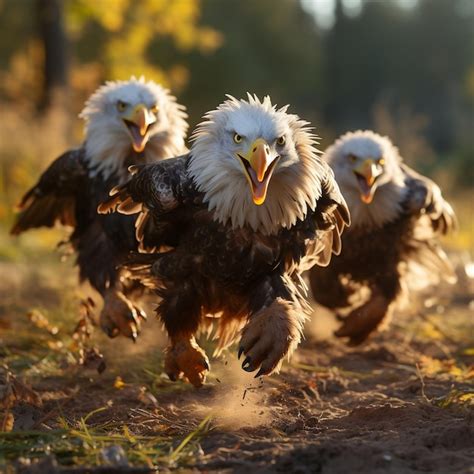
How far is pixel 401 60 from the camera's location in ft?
158

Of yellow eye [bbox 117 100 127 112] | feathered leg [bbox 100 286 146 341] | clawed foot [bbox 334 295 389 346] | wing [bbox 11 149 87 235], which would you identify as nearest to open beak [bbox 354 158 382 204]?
clawed foot [bbox 334 295 389 346]

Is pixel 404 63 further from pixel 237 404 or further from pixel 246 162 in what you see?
pixel 246 162

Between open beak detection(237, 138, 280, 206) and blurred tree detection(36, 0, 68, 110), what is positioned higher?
blurred tree detection(36, 0, 68, 110)

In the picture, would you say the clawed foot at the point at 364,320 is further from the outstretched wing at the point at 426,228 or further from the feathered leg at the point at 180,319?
the feathered leg at the point at 180,319

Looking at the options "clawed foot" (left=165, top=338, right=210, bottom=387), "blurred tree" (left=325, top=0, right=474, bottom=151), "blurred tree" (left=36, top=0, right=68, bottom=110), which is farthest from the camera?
"blurred tree" (left=325, top=0, right=474, bottom=151)

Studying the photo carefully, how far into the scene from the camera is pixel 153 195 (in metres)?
4.97

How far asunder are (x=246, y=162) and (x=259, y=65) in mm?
35759

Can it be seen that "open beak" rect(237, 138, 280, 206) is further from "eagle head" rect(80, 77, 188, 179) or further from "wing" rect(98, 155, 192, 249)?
"eagle head" rect(80, 77, 188, 179)

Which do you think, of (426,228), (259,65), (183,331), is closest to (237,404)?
(183,331)

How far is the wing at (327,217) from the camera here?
521cm

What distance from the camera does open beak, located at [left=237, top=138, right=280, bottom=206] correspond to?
440cm

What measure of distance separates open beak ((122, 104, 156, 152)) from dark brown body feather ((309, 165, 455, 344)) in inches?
70.8

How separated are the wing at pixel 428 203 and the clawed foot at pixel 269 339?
2.64m

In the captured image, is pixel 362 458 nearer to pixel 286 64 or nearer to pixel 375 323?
pixel 375 323
